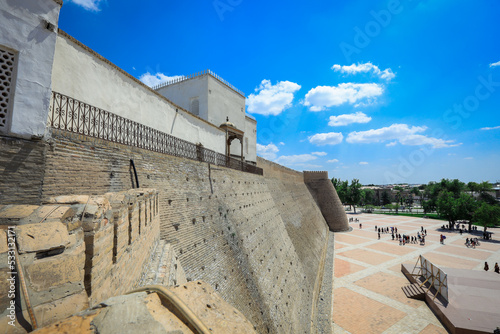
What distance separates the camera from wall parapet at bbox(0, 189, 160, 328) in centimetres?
137

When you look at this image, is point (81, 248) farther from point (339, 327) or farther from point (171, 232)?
point (339, 327)

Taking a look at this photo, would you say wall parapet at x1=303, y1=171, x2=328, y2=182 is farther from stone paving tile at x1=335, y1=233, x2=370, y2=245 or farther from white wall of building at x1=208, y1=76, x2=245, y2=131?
white wall of building at x1=208, y1=76, x2=245, y2=131

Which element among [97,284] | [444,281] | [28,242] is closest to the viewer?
[28,242]

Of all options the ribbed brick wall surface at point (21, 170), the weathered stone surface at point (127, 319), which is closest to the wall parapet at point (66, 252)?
the weathered stone surface at point (127, 319)

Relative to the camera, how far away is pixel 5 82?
348 cm

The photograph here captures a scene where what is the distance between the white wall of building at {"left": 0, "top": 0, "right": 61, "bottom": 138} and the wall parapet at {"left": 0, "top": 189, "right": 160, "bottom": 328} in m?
2.27

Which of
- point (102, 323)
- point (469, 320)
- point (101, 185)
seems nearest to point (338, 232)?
point (469, 320)

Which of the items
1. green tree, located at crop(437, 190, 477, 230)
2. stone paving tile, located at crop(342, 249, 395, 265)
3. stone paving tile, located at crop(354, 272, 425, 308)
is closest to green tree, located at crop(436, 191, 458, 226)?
green tree, located at crop(437, 190, 477, 230)

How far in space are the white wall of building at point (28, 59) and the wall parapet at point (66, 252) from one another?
7.45 ft

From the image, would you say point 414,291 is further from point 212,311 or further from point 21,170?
point 21,170

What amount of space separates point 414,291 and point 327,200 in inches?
762

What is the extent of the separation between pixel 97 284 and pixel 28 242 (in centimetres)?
85

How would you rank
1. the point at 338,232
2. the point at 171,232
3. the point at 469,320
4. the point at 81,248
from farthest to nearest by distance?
1. the point at 338,232
2. the point at 469,320
3. the point at 171,232
4. the point at 81,248

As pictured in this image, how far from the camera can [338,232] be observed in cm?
2972
